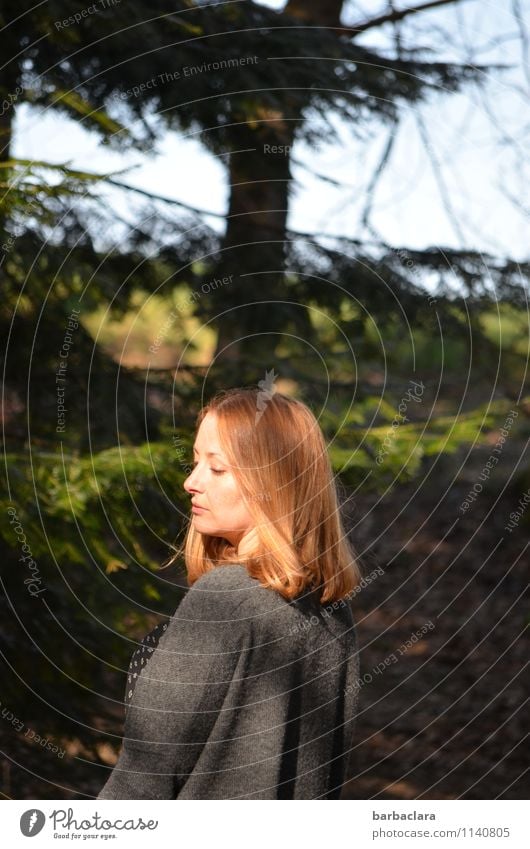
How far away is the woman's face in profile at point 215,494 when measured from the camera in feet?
5.91

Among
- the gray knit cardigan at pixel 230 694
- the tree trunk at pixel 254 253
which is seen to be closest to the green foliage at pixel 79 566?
the gray knit cardigan at pixel 230 694

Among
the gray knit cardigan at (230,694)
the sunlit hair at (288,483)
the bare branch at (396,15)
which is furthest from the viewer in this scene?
the bare branch at (396,15)

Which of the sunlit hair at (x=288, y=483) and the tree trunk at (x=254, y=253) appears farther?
the tree trunk at (x=254, y=253)

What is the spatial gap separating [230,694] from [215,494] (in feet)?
1.32

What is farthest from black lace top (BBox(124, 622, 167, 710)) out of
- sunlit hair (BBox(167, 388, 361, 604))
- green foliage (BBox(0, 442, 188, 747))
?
green foliage (BBox(0, 442, 188, 747))

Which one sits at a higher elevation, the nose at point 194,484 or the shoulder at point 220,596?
the nose at point 194,484

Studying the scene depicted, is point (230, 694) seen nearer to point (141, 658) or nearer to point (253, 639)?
point (253, 639)

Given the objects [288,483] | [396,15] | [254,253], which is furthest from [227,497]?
[396,15]

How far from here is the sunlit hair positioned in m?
1.77

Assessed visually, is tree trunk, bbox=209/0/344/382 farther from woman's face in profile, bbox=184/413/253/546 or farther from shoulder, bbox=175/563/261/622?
shoulder, bbox=175/563/261/622

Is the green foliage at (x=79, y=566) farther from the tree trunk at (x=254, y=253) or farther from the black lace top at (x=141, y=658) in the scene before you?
the tree trunk at (x=254, y=253)

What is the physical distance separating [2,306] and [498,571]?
233 inches

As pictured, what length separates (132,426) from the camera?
156 inches

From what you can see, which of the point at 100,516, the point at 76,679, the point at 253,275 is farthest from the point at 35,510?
the point at 253,275
